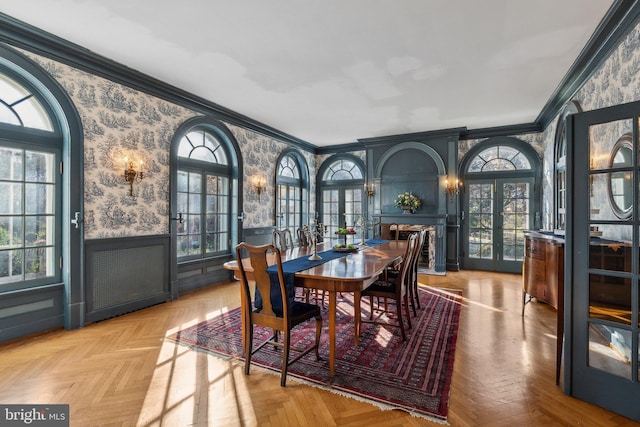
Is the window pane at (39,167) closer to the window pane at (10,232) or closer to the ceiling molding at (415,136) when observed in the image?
the window pane at (10,232)

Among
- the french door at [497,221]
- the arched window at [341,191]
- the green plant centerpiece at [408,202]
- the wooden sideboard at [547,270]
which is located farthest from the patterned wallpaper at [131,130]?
the arched window at [341,191]

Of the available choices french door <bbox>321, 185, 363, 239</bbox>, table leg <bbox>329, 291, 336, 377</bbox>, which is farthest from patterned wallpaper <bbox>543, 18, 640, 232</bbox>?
french door <bbox>321, 185, 363, 239</bbox>

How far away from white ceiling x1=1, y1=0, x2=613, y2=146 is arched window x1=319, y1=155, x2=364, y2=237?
290cm

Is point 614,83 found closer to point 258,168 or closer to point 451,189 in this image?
point 451,189

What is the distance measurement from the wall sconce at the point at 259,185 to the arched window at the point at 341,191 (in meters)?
2.32

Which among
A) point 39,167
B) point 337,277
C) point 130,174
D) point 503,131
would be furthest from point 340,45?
point 503,131

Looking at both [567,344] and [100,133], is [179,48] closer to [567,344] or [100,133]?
[100,133]

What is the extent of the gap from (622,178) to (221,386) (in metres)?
3.08

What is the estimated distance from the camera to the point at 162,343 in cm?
292

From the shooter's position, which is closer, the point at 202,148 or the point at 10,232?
the point at 10,232

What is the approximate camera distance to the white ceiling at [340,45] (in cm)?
261

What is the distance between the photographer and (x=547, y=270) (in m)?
3.06

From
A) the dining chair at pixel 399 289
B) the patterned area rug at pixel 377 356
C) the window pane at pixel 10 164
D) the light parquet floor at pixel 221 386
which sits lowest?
the light parquet floor at pixel 221 386

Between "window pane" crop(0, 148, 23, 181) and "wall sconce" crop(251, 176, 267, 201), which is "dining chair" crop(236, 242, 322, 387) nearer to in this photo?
"window pane" crop(0, 148, 23, 181)
